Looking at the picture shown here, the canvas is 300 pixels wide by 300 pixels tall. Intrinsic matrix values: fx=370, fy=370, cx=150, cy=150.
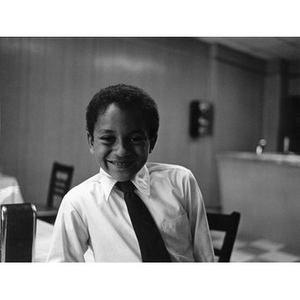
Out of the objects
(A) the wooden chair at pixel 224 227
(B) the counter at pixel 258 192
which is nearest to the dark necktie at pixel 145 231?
(A) the wooden chair at pixel 224 227

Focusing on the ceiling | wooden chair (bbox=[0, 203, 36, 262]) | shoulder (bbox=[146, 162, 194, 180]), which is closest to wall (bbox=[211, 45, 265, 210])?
the ceiling

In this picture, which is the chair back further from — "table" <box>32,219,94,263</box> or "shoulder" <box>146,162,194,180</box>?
"shoulder" <box>146,162,194,180</box>

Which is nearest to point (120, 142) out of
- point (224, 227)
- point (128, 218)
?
point (128, 218)

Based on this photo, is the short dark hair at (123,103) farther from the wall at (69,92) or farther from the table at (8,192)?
the table at (8,192)

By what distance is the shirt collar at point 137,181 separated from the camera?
125cm

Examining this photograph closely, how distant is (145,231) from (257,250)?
1.97 m

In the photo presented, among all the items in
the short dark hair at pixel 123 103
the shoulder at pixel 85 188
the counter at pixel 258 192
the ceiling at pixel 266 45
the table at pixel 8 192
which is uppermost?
the ceiling at pixel 266 45

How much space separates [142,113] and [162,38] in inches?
17.0

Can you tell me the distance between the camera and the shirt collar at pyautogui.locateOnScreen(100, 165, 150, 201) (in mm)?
1250

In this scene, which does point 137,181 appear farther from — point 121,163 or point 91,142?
point 91,142

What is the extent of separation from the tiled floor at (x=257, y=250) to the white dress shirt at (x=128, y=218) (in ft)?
3.54

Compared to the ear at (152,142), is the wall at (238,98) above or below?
above

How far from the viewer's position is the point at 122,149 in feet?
4.02

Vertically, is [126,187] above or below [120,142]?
below
